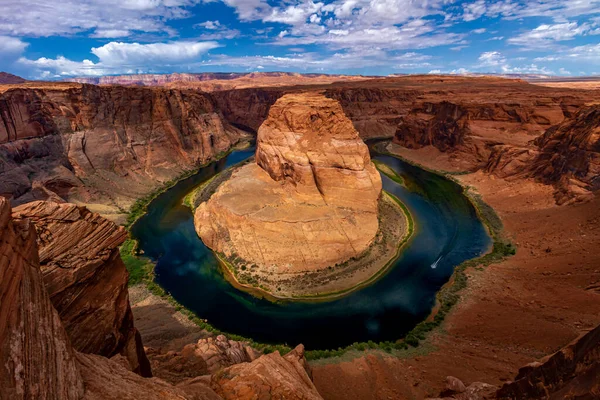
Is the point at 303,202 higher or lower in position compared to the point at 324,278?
higher

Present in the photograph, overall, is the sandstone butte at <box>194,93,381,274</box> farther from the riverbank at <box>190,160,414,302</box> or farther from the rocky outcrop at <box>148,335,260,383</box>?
the rocky outcrop at <box>148,335,260,383</box>

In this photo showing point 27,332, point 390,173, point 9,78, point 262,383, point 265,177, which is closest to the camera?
point 27,332

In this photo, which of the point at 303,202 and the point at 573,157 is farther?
the point at 573,157

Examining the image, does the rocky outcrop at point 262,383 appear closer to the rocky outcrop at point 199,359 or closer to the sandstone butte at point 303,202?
the rocky outcrop at point 199,359

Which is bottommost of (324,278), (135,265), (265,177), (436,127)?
(135,265)

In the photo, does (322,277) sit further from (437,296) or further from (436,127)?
(436,127)

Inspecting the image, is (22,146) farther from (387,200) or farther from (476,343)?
(476,343)

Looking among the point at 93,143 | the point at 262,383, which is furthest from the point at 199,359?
the point at 93,143
